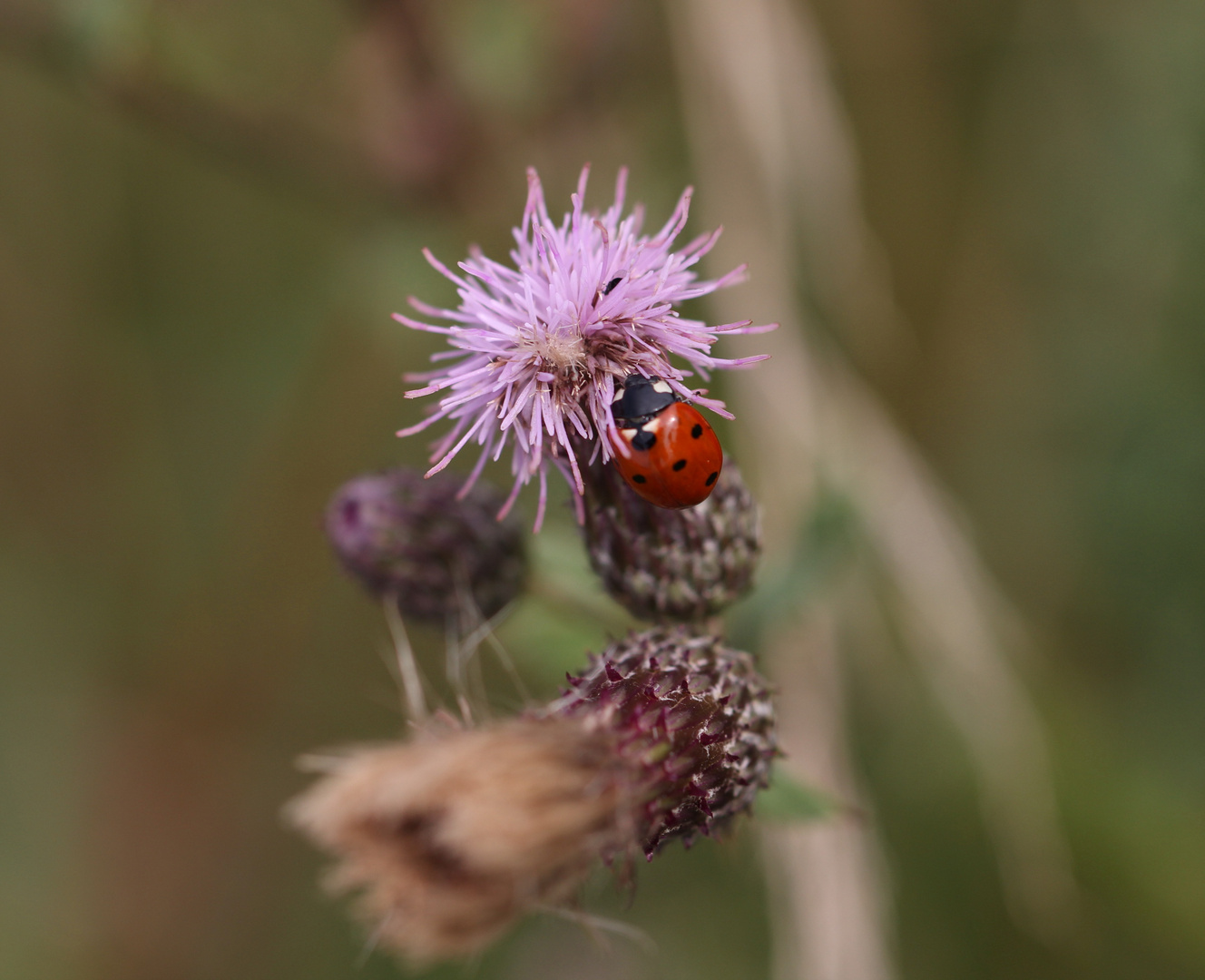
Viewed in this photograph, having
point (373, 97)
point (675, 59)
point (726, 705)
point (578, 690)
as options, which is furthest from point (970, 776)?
point (373, 97)

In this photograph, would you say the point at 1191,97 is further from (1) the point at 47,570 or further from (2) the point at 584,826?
(1) the point at 47,570

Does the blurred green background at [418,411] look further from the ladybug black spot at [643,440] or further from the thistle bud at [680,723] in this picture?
the ladybug black spot at [643,440]

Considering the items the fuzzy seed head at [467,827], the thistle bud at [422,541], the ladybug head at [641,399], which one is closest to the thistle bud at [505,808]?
the fuzzy seed head at [467,827]

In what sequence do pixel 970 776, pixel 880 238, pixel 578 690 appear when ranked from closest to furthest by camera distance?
pixel 578 690, pixel 970 776, pixel 880 238

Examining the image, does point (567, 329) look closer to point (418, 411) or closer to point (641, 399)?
point (641, 399)

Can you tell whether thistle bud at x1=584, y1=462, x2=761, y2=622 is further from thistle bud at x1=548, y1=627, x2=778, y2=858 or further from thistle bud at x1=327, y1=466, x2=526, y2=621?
thistle bud at x1=327, y1=466, x2=526, y2=621
